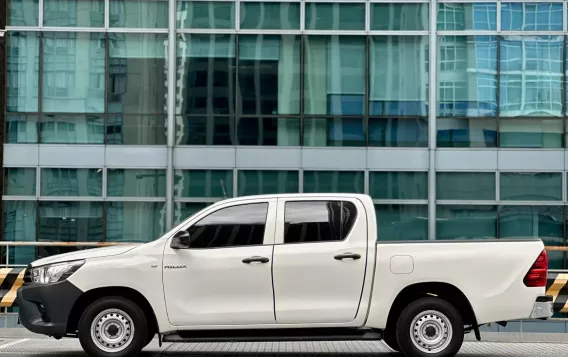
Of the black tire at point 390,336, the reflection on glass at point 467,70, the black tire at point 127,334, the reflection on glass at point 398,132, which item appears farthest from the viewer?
the reflection on glass at point 467,70

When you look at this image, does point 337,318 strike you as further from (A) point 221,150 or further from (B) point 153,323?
(A) point 221,150

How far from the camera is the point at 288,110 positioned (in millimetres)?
21797

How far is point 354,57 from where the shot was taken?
2191 centimetres

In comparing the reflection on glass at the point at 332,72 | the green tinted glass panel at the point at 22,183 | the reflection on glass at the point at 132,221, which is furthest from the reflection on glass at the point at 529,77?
the green tinted glass panel at the point at 22,183

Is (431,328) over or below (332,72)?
below

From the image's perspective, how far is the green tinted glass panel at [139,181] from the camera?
21844mm

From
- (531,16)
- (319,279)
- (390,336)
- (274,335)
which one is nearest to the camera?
(319,279)

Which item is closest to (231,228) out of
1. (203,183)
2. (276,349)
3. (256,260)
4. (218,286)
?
(256,260)

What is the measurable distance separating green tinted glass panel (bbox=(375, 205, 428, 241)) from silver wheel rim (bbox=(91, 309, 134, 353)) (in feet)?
40.9

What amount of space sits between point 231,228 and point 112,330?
159 cm

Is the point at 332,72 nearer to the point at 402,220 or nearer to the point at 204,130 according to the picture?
the point at 204,130

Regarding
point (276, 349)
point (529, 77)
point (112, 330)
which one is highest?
point (529, 77)

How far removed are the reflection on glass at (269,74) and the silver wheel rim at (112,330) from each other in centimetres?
1216

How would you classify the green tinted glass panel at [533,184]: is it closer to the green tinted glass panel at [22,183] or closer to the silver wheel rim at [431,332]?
the green tinted glass panel at [22,183]
